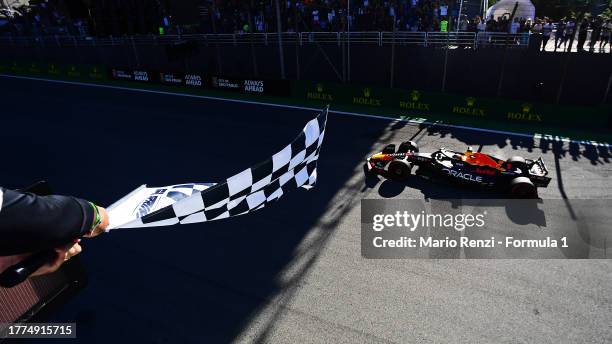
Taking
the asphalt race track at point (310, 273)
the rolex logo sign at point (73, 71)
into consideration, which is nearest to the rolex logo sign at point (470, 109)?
the asphalt race track at point (310, 273)

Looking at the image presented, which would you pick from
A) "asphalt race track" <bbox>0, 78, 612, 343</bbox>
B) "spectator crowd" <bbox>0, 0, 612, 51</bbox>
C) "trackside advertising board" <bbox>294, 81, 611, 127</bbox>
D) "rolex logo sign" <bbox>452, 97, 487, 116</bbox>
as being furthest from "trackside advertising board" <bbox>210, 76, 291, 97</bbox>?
"rolex logo sign" <bbox>452, 97, 487, 116</bbox>

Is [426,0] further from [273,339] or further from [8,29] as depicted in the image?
[8,29]

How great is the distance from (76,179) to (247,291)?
19.0 feet

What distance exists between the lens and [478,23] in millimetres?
16203

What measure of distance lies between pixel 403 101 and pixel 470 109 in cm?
205

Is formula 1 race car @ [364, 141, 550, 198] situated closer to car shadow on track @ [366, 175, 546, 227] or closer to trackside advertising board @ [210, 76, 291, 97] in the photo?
car shadow on track @ [366, 175, 546, 227]

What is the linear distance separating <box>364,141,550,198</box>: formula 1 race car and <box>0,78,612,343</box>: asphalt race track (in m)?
0.30

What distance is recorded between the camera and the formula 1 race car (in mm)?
6834

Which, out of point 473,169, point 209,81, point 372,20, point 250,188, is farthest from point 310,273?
point 372,20

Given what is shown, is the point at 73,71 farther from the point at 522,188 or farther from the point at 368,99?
the point at 522,188

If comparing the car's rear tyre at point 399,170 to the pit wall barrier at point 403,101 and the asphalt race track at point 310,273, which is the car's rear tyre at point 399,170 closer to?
the asphalt race track at point 310,273

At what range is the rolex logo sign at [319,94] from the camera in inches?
543

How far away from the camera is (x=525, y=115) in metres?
10.9

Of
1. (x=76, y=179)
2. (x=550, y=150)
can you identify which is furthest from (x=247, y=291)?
(x=550, y=150)
